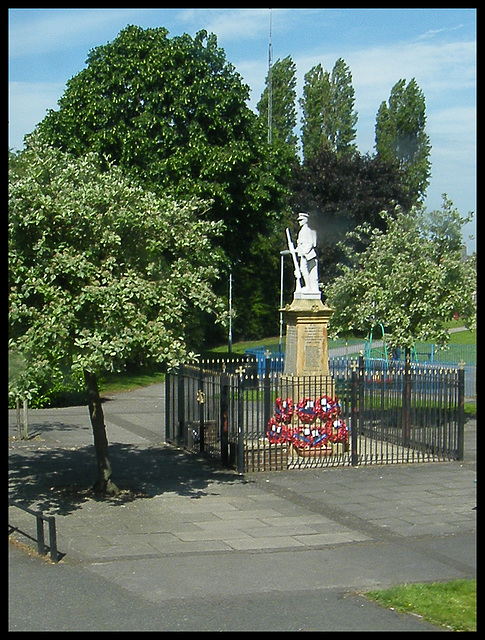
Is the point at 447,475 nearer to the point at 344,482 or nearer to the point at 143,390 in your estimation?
the point at 344,482

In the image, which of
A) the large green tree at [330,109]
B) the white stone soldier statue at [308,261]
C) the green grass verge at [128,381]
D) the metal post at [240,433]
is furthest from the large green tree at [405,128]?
the metal post at [240,433]

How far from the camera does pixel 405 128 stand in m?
54.2

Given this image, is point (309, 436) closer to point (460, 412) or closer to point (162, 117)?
point (460, 412)

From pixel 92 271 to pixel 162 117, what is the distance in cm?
2204

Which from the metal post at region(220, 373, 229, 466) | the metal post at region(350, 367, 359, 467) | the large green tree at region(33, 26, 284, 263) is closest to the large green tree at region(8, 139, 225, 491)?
the metal post at region(220, 373, 229, 466)

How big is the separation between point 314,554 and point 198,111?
24496 millimetres

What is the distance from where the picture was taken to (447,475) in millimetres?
15234

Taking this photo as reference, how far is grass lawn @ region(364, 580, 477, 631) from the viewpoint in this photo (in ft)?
25.3

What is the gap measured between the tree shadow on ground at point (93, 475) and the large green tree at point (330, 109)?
40.6 metres

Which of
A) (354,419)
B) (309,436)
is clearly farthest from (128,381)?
(354,419)

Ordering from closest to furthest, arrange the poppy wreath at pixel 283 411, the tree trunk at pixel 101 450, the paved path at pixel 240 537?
the paved path at pixel 240 537 → the tree trunk at pixel 101 450 → the poppy wreath at pixel 283 411

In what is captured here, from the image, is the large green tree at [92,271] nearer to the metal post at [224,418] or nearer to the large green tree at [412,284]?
the metal post at [224,418]

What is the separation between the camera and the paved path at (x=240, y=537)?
8.03m
